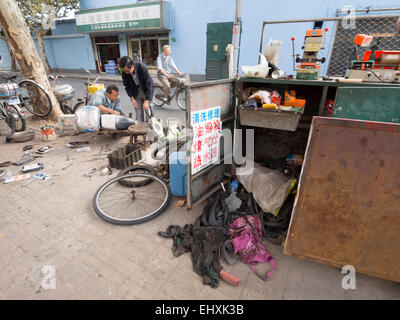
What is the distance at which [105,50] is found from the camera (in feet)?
57.3

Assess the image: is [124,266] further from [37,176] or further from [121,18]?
[121,18]

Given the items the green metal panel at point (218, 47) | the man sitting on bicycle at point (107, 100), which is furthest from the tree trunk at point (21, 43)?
the green metal panel at point (218, 47)

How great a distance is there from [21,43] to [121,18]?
10183mm

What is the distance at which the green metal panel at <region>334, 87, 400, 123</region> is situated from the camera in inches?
78.5

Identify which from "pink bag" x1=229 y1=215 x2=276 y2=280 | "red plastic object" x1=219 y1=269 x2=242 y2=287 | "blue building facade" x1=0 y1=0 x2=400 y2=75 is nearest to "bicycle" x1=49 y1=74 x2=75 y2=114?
"pink bag" x1=229 y1=215 x2=276 y2=280

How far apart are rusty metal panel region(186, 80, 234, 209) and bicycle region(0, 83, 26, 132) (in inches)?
221

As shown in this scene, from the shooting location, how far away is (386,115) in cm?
205

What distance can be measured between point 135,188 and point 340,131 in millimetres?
2965

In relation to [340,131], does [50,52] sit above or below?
above

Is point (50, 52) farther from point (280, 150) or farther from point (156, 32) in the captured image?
point (280, 150)

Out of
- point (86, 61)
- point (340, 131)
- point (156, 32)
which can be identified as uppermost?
point (156, 32)

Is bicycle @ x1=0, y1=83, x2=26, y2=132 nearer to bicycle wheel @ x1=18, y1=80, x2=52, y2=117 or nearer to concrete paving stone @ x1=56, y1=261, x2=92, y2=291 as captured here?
bicycle wheel @ x1=18, y1=80, x2=52, y2=117

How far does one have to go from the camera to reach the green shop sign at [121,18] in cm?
1288
